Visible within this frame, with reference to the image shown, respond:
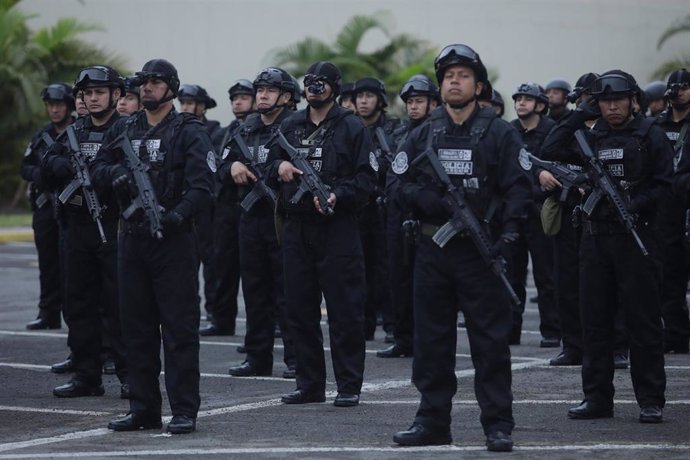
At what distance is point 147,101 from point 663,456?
3833 millimetres

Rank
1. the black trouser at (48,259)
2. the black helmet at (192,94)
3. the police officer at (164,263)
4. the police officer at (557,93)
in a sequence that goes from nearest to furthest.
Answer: the police officer at (164,263)
the police officer at (557,93)
the black trouser at (48,259)
the black helmet at (192,94)

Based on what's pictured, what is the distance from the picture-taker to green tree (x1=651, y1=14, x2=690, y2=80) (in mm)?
34281

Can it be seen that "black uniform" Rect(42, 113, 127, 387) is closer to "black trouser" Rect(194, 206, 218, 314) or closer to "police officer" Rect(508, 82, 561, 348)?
"police officer" Rect(508, 82, 561, 348)

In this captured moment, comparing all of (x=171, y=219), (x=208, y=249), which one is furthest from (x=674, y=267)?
(x=171, y=219)

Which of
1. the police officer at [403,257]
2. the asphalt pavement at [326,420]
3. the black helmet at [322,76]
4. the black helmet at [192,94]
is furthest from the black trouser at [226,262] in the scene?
the black helmet at [322,76]

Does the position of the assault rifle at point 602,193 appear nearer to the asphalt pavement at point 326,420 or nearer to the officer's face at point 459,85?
the asphalt pavement at point 326,420

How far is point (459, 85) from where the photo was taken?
28.5ft

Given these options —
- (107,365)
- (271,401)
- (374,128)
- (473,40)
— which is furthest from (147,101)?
(473,40)

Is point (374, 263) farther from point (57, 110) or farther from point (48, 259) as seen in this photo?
point (57, 110)

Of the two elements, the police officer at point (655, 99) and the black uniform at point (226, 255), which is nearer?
the black uniform at point (226, 255)

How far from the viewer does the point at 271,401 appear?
34.3ft

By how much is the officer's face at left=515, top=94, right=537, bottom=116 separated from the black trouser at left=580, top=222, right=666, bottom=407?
4.16 metres

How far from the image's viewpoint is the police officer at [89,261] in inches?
427

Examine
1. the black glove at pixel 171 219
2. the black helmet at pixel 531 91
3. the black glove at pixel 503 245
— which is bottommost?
the black glove at pixel 503 245
